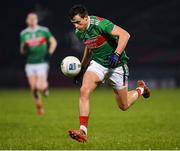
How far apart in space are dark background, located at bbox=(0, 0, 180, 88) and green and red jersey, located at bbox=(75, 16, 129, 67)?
14.4m

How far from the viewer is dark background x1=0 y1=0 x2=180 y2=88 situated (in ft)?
78.2

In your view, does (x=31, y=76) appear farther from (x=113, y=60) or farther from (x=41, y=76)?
(x=113, y=60)

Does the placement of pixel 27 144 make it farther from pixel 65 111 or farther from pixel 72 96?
pixel 72 96

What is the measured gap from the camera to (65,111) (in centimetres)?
1523

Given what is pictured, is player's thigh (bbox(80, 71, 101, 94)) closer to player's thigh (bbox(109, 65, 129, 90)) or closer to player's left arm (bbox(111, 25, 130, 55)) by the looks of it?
player's thigh (bbox(109, 65, 129, 90))

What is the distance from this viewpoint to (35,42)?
16062 mm

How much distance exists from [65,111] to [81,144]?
647 cm

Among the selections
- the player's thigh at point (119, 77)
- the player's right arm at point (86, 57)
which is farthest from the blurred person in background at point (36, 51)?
the player's thigh at point (119, 77)

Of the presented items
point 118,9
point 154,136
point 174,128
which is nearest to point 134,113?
point 174,128

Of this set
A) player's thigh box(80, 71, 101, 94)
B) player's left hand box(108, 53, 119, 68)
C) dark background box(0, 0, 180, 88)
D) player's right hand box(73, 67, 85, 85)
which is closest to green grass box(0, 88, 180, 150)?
player's thigh box(80, 71, 101, 94)

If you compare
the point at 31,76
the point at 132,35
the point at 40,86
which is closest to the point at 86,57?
the point at 40,86

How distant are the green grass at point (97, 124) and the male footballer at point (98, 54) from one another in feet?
2.00

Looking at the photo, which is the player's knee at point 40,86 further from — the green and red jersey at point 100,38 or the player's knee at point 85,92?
the player's knee at point 85,92

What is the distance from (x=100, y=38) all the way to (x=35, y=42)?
704 cm
